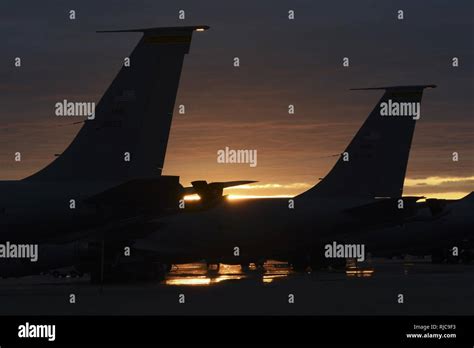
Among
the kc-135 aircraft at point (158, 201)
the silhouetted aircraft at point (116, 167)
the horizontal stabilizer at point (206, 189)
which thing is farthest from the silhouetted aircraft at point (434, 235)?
the silhouetted aircraft at point (116, 167)

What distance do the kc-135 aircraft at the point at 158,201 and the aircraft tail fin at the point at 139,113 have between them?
4 centimetres

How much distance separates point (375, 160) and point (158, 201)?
101ft

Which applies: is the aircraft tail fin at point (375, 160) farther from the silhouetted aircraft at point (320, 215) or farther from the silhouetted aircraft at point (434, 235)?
the silhouetted aircraft at point (434, 235)

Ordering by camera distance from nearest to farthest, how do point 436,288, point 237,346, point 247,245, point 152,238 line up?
point 237,346 < point 436,288 < point 152,238 < point 247,245

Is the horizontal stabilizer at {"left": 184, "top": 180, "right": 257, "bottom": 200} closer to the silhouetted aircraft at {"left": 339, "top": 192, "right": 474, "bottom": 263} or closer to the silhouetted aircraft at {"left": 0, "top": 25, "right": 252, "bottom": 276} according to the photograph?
the silhouetted aircraft at {"left": 0, "top": 25, "right": 252, "bottom": 276}

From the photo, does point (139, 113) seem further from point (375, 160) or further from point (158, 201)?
point (375, 160)

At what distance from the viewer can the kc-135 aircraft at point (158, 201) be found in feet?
121

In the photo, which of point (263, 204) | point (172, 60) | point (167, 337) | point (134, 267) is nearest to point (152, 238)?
point (134, 267)

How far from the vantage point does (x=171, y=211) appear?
3866cm

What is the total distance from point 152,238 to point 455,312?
27.9 meters

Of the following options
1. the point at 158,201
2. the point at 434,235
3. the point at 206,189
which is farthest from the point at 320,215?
the point at 158,201

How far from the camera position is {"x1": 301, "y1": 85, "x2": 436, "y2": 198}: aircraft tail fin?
63125 millimetres

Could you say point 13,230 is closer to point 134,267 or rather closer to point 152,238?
point 134,267

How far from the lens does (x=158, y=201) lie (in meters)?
35.1
